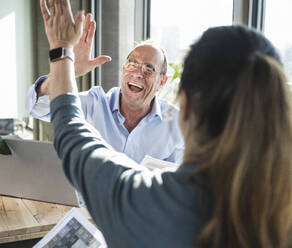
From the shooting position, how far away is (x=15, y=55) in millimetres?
3732

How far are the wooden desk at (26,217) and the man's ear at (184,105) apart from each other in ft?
3.07

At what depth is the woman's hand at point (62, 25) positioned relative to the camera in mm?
804

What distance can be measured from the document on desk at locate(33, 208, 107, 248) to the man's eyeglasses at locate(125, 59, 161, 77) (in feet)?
3.23

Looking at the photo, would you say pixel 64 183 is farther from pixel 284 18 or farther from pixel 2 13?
pixel 2 13

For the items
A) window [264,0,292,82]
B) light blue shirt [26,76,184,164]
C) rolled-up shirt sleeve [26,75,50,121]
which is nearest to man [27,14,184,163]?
light blue shirt [26,76,184,164]

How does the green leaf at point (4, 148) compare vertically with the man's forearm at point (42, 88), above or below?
below

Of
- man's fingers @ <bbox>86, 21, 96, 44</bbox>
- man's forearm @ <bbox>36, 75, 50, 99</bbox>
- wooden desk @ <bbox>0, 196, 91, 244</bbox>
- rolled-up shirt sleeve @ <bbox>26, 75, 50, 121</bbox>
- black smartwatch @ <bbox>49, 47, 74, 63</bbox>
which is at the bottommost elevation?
wooden desk @ <bbox>0, 196, 91, 244</bbox>

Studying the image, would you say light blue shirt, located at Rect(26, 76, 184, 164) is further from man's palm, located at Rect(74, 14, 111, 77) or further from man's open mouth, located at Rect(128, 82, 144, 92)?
man's palm, located at Rect(74, 14, 111, 77)

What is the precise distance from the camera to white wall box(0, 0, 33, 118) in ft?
12.0

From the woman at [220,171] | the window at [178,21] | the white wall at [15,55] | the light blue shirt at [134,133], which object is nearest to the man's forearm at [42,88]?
the light blue shirt at [134,133]

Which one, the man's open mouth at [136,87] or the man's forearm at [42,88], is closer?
the man's forearm at [42,88]

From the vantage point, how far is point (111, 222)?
627 mm

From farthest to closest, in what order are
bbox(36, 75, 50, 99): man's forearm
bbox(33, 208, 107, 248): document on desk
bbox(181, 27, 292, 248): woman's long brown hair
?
bbox(36, 75, 50, 99): man's forearm, bbox(33, 208, 107, 248): document on desk, bbox(181, 27, 292, 248): woman's long brown hair

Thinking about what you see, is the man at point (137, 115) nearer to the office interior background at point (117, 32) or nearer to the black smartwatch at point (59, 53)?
the office interior background at point (117, 32)
